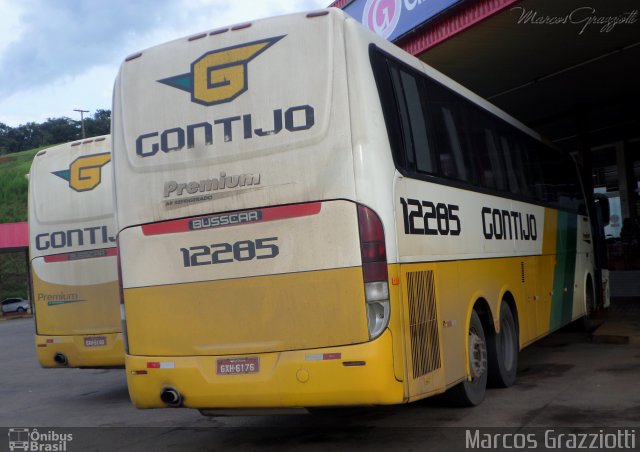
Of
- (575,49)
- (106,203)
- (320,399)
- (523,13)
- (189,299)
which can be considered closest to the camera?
(320,399)

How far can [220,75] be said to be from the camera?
6445 mm

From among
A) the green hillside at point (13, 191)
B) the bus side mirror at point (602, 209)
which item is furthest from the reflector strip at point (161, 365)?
the green hillside at point (13, 191)

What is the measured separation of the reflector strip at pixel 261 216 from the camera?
601 cm

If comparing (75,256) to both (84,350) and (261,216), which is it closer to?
(84,350)

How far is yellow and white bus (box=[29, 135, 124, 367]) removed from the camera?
10.3 meters

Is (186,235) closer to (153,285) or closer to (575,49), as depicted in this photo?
(153,285)

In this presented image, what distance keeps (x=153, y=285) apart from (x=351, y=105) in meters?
2.23

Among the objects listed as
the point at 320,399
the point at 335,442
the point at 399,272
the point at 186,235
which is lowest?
the point at 335,442

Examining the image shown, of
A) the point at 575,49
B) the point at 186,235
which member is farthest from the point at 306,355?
the point at 575,49

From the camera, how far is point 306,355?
5.94 m

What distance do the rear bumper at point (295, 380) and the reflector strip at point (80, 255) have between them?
427 cm

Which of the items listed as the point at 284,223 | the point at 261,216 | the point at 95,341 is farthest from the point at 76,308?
the point at 284,223

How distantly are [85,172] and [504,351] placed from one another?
236 inches

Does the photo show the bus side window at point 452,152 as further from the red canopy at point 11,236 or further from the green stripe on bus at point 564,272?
the red canopy at point 11,236
